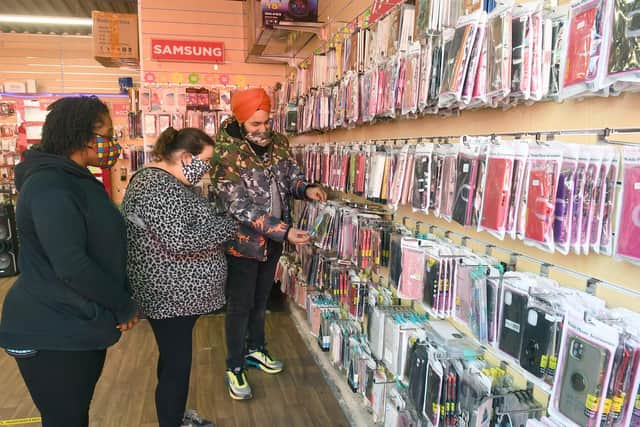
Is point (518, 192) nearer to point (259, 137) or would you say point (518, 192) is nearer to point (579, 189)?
point (579, 189)

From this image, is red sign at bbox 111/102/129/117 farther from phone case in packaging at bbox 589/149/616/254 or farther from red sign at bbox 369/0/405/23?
phone case in packaging at bbox 589/149/616/254

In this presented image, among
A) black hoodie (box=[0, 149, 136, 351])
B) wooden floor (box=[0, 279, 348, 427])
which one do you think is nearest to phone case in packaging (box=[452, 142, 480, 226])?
black hoodie (box=[0, 149, 136, 351])

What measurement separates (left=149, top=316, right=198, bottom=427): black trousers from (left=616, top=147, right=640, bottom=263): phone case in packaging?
1626 mm

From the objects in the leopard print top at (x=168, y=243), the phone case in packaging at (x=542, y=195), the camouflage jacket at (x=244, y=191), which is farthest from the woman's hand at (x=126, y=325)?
the phone case in packaging at (x=542, y=195)

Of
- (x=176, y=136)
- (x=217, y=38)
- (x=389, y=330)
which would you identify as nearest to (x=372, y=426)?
(x=389, y=330)

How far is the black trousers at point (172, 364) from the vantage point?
197 cm

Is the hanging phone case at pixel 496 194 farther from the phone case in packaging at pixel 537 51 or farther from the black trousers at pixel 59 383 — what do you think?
the black trousers at pixel 59 383

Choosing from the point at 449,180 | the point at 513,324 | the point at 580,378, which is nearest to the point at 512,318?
the point at 513,324

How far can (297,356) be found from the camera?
3414mm

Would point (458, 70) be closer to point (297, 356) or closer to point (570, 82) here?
point (570, 82)

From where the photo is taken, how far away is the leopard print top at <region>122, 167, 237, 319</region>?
1.81 metres

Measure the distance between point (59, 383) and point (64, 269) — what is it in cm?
40

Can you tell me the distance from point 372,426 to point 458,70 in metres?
1.88

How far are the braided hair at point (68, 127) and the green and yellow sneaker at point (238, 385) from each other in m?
1.83
